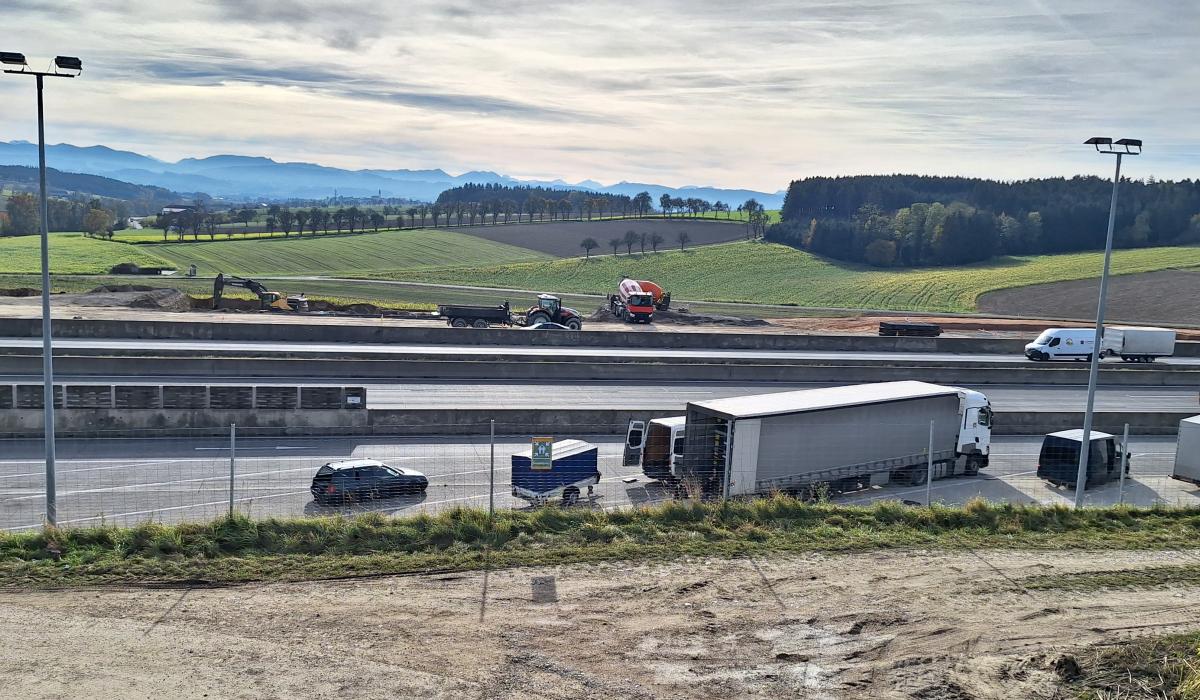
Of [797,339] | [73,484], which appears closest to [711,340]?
[797,339]

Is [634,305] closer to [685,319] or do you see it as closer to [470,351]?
[685,319]

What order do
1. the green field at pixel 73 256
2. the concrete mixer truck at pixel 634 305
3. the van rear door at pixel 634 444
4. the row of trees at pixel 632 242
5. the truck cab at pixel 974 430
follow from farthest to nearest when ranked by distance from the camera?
the row of trees at pixel 632 242
the green field at pixel 73 256
the concrete mixer truck at pixel 634 305
the truck cab at pixel 974 430
the van rear door at pixel 634 444

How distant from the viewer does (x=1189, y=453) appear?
23.7 metres

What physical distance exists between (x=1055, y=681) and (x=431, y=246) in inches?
4844

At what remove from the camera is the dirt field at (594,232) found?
439 ft

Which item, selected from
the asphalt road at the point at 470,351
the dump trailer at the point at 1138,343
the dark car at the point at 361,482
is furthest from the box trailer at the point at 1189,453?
the dump trailer at the point at 1138,343

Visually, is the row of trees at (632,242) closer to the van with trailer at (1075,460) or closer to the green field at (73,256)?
the green field at (73,256)

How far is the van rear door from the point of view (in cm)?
2288

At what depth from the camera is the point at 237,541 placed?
1339 cm

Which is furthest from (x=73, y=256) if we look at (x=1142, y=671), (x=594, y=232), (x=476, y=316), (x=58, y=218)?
(x=1142, y=671)

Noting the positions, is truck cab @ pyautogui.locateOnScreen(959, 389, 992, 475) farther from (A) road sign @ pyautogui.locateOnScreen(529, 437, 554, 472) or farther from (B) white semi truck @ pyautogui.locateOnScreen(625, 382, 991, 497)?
(A) road sign @ pyautogui.locateOnScreen(529, 437, 554, 472)

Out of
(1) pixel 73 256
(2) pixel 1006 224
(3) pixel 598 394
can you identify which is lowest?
(3) pixel 598 394

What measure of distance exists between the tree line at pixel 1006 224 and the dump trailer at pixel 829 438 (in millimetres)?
98907

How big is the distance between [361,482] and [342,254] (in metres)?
98.4
